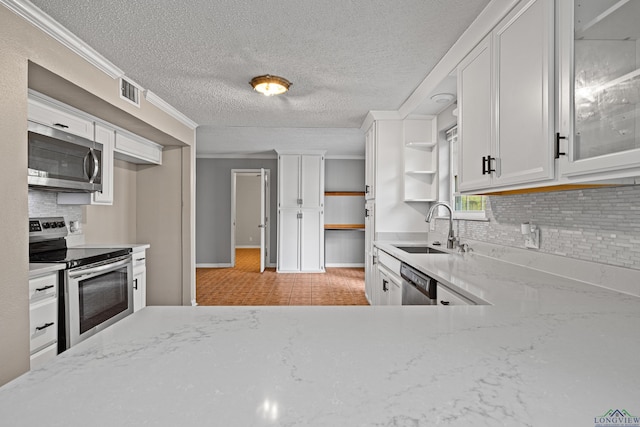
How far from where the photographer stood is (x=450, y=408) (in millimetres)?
540

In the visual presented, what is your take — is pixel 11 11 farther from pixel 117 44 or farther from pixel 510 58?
pixel 510 58

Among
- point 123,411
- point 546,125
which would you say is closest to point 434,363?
point 123,411

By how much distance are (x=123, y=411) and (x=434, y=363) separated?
543 millimetres

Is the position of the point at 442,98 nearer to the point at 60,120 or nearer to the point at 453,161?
the point at 453,161

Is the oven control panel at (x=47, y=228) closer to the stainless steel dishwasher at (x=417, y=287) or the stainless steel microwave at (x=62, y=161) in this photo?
the stainless steel microwave at (x=62, y=161)

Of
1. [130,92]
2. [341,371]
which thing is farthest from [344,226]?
[341,371]

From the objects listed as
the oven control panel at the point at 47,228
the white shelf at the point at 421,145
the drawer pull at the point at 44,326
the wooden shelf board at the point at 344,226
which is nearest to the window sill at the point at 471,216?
the white shelf at the point at 421,145

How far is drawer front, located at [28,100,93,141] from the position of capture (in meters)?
2.34

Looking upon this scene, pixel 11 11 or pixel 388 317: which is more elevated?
pixel 11 11

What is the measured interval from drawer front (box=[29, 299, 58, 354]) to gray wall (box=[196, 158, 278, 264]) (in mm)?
4901

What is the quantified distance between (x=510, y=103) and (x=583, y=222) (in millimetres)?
649

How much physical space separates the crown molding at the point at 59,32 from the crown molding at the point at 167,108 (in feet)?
1.83

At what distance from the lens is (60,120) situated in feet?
8.48

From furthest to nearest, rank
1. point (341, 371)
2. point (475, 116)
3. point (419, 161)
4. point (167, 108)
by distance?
point (419, 161) → point (167, 108) → point (475, 116) → point (341, 371)
